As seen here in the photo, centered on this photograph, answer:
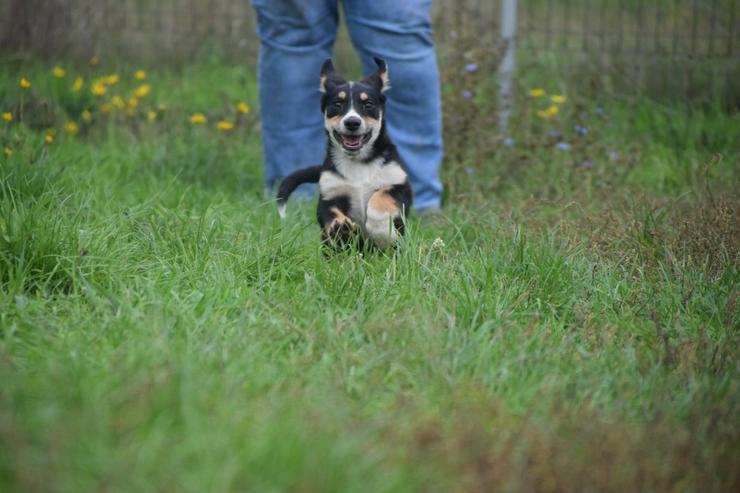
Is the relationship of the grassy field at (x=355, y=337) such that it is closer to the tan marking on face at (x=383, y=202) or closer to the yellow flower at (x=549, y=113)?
the tan marking on face at (x=383, y=202)

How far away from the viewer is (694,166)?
4809 millimetres

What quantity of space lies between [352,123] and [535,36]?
144 inches

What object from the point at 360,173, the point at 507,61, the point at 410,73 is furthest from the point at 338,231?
the point at 507,61

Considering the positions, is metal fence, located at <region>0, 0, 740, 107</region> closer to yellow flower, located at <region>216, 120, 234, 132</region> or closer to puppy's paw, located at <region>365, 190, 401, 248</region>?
yellow flower, located at <region>216, 120, 234, 132</region>

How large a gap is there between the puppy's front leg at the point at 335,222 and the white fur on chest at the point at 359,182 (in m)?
0.02

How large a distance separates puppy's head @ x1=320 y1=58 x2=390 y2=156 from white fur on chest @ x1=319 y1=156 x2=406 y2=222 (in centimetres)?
7

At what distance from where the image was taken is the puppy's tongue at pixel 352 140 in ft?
10.8

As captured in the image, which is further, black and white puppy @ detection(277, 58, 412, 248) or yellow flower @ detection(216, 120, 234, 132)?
yellow flower @ detection(216, 120, 234, 132)

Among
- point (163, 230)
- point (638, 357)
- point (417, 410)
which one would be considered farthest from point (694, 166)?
point (417, 410)

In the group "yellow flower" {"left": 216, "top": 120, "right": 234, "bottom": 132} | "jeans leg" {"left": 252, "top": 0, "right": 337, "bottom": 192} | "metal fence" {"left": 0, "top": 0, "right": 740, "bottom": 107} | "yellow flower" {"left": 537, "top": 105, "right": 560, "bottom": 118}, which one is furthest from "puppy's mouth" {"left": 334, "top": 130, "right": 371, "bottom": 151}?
"yellow flower" {"left": 537, "top": 105, "right": 560, "bottom": 118}

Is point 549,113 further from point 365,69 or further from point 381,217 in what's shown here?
point 381,217

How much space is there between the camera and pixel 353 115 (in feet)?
10.6

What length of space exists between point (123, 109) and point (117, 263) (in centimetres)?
273

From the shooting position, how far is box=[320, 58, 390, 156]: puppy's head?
325cm
